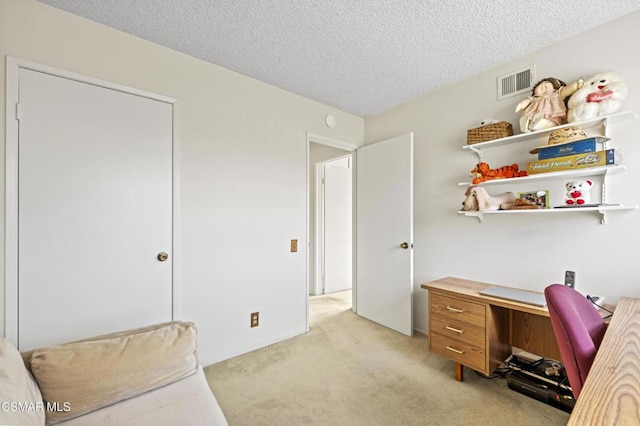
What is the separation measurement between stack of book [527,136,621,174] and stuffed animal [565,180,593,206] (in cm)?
15

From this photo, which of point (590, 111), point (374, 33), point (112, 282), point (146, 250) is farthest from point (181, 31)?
point (590, 111)

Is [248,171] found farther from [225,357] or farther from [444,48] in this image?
[444,48]

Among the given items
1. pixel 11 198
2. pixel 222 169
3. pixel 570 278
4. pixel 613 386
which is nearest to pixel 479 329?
pixel 570 278

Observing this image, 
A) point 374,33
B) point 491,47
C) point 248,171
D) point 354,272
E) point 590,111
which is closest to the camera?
point 590,111

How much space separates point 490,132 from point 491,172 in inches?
12.3

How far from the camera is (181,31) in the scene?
1860 millimetres

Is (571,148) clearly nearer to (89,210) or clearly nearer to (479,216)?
(479,216)

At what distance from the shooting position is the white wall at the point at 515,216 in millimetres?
1720

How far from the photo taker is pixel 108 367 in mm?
1122

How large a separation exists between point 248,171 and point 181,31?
3.53 feet

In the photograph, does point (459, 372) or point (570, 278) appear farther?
point (459, 372)

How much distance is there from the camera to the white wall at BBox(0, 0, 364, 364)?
172 centimetres

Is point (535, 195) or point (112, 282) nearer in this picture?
point (112, 282)

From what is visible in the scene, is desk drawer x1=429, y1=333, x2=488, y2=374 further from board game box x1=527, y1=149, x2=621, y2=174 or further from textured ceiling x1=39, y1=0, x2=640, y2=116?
textured ceiling x1=39, y1=0, x2=640, y2=116
